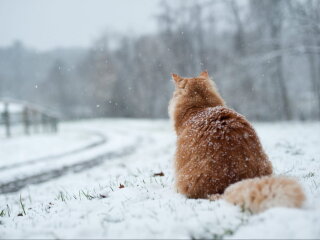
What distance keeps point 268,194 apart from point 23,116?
1958 cm

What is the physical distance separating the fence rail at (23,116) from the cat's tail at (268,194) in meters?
16.7

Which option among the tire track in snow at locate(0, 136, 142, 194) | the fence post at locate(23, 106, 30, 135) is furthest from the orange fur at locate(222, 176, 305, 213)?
the fence post at locate(23, 106, 30, 135)

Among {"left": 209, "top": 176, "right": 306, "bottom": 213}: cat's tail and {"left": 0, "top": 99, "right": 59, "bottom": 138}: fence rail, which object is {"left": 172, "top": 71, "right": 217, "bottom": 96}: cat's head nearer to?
{"left": 209, "top": 176, "right": 306, "bottom": 213}: cat's tail

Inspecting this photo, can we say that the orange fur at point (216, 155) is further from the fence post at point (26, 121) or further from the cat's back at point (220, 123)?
the fence post at point (26, 121)

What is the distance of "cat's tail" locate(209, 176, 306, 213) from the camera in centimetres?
236

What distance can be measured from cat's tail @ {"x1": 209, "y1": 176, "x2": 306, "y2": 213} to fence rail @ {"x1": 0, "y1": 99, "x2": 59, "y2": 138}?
16.7 m

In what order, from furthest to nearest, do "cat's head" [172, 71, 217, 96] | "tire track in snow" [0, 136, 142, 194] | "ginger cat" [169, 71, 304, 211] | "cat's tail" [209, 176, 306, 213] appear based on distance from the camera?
"tire track in snow" [0, 136, 142, 194] → "cat's head" [172, 71, 217, 96] → "ginger cat" [169, 71, 304, 211] → "cat's tail" [209, 176, 306, 213]

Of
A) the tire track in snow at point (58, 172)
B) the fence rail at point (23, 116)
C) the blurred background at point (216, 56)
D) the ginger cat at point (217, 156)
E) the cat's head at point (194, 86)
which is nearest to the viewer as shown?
the ginger cat at point (217, 156)

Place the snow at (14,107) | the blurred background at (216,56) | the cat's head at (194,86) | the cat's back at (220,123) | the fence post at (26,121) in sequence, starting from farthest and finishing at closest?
the fence post at (26,121)
the snow at (14,107)
the blurred background at (216,56)
the cat's head at (194,86)
the cat's back at (220,123)

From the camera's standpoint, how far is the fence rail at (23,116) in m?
16.5

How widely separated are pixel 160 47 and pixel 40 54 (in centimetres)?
6141

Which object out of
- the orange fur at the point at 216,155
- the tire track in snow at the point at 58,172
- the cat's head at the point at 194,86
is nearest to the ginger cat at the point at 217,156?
the orange fur at the point at 216,155

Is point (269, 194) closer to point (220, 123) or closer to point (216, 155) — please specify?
point (216, 155)

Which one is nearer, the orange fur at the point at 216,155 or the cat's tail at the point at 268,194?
the cat's tail at the point at 268,194
